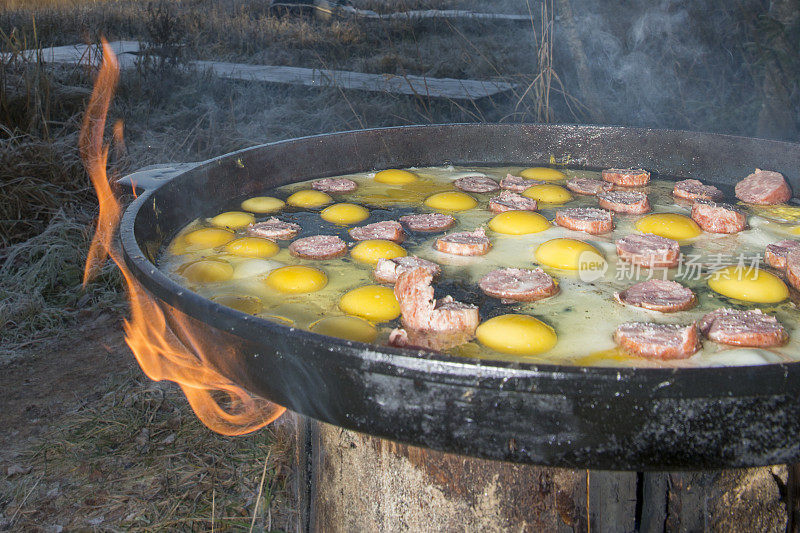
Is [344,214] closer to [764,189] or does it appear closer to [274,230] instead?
[274,230]

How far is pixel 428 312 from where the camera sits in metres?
1.92

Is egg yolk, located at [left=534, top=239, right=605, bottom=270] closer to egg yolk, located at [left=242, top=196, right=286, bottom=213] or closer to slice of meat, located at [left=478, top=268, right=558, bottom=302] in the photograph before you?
slice of meat, located at [left=478, top=268, right=558, bottom=302]

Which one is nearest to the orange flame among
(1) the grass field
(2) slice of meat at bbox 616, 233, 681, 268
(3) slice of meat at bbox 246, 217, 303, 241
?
(1) the grass field

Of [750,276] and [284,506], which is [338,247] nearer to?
[284,506]

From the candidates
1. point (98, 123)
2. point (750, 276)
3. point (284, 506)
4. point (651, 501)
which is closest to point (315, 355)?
point (651, 501)

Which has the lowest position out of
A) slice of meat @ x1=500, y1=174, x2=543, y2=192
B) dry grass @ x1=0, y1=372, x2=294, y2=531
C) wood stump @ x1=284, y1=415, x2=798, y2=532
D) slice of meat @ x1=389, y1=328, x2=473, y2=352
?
dry grass @ x1=0, y1=372, x2=294, y2=531

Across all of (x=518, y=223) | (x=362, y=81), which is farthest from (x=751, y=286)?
(x=362, y=81)

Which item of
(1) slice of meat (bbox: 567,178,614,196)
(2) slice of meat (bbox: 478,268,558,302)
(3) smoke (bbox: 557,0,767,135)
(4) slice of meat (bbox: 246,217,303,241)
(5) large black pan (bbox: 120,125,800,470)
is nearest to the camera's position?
(5) large black pan (bbox: 120,125,800,470)

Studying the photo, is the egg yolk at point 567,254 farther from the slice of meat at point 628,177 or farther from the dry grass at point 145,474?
the dry grass at point 145,474

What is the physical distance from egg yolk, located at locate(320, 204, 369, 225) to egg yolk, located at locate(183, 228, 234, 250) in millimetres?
473

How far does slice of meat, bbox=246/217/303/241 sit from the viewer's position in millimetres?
2705

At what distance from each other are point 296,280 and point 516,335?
0.83 m

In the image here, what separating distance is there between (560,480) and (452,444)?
584 millimetres

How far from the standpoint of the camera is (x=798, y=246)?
245cm
